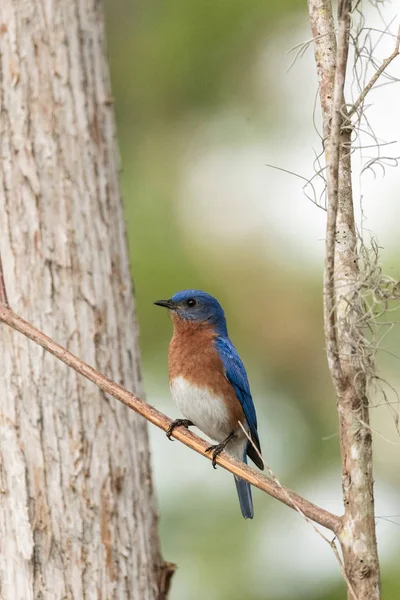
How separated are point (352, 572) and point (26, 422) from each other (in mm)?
1538

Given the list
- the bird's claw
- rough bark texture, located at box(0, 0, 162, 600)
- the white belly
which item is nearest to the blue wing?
the white belly

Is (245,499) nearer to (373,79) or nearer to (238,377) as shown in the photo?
(238,377)

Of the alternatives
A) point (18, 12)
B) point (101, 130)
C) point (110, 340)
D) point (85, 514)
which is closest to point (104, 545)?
point (85, 514)

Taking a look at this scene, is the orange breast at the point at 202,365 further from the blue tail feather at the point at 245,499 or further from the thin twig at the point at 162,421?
the thin twig at the point at 162,421

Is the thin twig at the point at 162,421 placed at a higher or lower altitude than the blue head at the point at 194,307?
lower

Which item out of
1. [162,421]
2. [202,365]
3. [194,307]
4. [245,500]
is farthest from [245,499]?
[162,421]

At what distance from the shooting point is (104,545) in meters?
3.86

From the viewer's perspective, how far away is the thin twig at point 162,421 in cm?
295

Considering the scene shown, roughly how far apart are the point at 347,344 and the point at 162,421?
759 mm

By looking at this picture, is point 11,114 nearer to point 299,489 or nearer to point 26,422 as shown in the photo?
point 26,422

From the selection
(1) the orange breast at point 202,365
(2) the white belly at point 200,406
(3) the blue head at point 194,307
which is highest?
(3) the blue head at point 194,307

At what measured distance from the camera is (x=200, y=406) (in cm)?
440

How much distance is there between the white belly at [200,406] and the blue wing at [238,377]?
0.37ft

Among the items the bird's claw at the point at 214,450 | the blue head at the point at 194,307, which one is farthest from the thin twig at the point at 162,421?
the blue head at the point at 194,307
